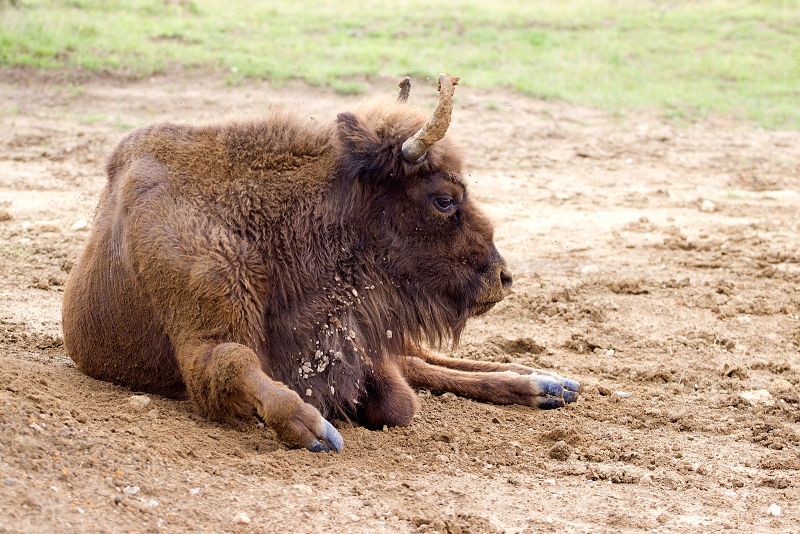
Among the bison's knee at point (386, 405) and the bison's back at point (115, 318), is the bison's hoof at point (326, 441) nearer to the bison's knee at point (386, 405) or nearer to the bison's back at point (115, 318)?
the bison's knee at point (386, 405)

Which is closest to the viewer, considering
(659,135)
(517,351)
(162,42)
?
(517,351)

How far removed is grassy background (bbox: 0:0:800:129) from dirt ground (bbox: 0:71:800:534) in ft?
4.68

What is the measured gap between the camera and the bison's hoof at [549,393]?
5.29m

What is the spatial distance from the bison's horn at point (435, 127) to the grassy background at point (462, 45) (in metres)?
8.40

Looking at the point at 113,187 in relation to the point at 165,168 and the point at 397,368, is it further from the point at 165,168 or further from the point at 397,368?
the point at 397,368

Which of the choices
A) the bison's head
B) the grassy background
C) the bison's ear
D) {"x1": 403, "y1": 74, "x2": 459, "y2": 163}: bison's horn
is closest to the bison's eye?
the bison's head

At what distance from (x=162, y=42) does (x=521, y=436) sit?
36.5ft

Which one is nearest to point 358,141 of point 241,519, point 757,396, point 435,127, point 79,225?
point 435,127

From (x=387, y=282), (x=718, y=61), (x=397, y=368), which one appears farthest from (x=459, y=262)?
(x=718, y=61)

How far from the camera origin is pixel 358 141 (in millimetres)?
4520

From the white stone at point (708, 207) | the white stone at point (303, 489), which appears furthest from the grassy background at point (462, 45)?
the white stone at point (303, 489)

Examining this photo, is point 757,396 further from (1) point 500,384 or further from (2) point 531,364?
(1) point 500,384

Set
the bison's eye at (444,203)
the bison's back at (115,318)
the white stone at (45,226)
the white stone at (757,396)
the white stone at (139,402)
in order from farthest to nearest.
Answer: the white stone at (45,226) → the white stone at (757,396) → the bison's eye at (444,203) → the bison's back at (115,318) → the white stone at (139,402)

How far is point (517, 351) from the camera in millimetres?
6258
